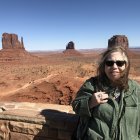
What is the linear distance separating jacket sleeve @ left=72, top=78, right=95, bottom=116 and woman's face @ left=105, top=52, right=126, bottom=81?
0.21m

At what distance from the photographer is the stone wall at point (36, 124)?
3053mm

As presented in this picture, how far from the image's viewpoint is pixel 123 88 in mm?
2334

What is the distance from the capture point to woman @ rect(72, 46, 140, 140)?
2.27 m

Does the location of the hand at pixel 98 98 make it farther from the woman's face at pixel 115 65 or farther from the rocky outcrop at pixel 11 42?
the rocky outcrop at pixel 11 42

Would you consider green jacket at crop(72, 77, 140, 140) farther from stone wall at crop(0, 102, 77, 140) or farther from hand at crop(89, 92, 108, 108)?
stone wall at crop(0, 102, 77, 140)

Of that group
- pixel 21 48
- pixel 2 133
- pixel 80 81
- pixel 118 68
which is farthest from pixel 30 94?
pixel 21 48

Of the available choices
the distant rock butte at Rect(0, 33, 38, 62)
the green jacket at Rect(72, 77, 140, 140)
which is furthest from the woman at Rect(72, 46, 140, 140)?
the distant rock butte at Rect(0, 33, 38, 62)

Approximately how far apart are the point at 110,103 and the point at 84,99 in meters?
0.25

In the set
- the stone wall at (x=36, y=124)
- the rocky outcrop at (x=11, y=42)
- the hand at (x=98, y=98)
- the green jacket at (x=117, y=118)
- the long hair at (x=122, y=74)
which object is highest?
the rocky outcrop at (x=11, y=42)

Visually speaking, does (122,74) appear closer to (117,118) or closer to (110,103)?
(110,103)

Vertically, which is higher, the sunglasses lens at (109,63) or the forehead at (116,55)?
the forehead at (116,55)

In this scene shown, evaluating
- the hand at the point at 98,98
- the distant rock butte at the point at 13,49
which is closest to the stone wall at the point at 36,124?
the hand at the point at 98,98

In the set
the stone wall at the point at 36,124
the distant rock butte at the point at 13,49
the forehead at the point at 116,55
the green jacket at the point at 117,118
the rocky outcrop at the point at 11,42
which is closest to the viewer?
the green jacket at the point at 117,118

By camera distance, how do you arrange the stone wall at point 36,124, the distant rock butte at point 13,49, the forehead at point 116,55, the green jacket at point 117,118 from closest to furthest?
the green jacket at point 117,118, the forehead at point 116,55, the stone wall at point 36,124, the distant rock butte at point 13,49
